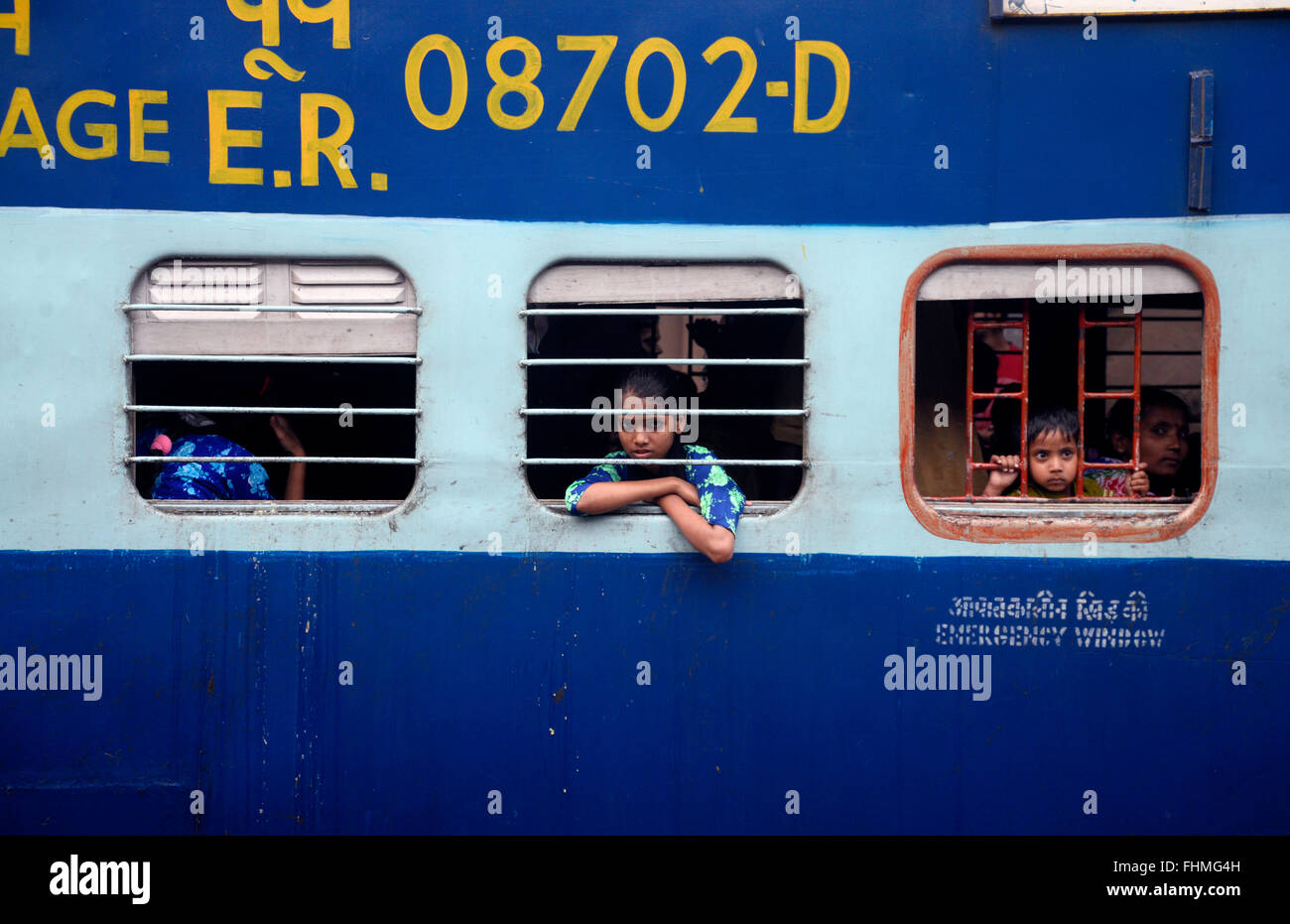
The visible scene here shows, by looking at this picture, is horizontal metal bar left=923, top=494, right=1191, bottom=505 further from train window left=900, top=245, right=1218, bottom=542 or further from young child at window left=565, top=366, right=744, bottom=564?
young child at window left=565, top=366, right=744, bottom=564

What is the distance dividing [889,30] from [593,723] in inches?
77.6

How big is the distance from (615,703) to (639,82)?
1.63 meters

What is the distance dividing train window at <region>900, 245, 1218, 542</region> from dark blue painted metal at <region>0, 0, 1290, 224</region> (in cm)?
15

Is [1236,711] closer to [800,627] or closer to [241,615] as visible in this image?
[800,627]

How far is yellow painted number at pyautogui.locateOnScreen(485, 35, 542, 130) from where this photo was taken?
2564 mm

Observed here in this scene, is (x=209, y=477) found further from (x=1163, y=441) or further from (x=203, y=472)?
(x=1163, y=441)

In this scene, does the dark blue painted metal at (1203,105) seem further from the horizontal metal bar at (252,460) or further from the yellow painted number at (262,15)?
the yellow painted number at (262,15)

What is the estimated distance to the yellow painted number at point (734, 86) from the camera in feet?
8.39

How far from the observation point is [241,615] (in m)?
2.60

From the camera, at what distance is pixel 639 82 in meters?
2.57

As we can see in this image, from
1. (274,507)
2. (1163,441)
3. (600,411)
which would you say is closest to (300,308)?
(274,507)

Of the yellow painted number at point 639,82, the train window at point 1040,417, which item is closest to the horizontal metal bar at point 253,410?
the yellow painted number at point 639,82

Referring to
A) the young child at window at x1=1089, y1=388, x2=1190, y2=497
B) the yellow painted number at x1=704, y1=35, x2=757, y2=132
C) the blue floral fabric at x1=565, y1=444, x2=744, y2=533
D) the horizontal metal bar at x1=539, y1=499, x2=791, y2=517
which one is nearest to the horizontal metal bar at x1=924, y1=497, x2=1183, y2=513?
the young child at window at x1=1089, y1=388, x2=1190, y2=497
